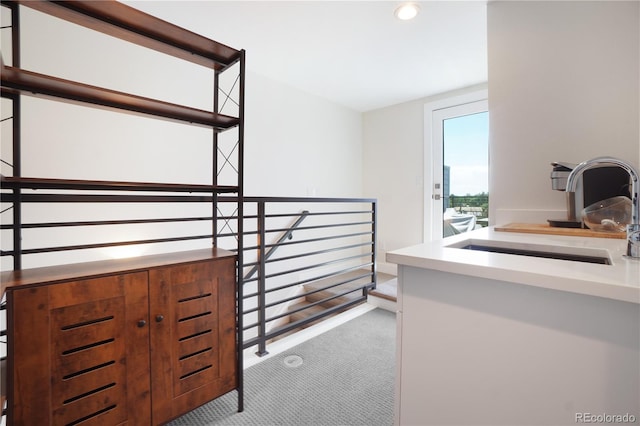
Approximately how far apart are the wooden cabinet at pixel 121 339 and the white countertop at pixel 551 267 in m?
0.91

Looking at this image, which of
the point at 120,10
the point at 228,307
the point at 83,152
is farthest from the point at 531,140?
the point at 83,152

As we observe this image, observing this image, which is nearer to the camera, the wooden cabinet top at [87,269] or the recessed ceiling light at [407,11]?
the wooden cabinet top at [87,269]

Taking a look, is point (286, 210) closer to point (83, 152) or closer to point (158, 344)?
point (83, 152)

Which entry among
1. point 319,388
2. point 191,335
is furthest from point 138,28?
point 319,388

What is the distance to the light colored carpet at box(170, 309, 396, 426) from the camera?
1.37m

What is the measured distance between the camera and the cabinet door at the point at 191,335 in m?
1.19

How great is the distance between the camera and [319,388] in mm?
1579

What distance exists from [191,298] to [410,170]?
123 inches

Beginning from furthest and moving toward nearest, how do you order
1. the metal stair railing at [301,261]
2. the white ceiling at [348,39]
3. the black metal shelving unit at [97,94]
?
the metal stair railing at [301,261] < the white ceiling at [348,39] < the black metal shelving unit at [97,94]

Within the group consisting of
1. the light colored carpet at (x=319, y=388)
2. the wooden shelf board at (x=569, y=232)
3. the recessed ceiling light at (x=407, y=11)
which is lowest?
the light colored carpet at (x=319, y=388)

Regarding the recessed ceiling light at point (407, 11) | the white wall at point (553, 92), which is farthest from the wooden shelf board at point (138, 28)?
the white wall at point (553, 92)

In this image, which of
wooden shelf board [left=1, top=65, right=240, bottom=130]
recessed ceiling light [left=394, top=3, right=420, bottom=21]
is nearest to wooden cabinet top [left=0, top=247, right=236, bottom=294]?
wooden shelf board [left=1, top=65, right=240, bottom=130]

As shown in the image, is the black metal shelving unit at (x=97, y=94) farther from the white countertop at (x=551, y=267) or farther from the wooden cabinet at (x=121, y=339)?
the white countertop at (x=551, y=267)

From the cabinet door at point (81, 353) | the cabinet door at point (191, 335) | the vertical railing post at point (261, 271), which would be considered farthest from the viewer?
the vertical railing post at point (261, 271)
